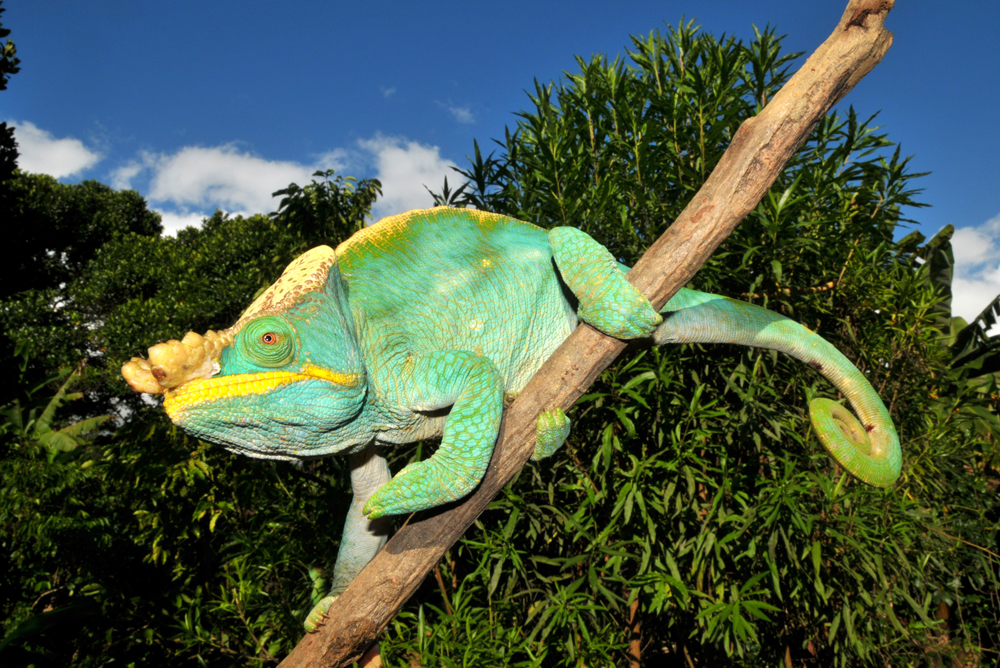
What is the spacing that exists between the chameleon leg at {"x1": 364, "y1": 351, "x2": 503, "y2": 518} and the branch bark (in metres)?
0.11

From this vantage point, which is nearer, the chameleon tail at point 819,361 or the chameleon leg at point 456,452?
the chameleon leg at point 456,452

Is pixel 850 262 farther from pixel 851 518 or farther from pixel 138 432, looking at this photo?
pixel 138 432

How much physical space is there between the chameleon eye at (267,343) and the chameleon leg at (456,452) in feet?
0.92

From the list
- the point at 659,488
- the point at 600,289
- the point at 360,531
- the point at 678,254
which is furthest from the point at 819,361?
the point at 360,531

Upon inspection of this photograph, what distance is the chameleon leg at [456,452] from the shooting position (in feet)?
3.33

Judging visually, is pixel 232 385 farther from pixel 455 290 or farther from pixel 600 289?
pixel 600 289

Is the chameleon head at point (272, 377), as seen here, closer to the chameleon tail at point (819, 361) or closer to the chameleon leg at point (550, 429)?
the chameleon leg at point (550, 429)

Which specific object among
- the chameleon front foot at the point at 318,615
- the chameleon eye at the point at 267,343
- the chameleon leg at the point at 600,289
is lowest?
the chameleon front foot at the point at 318,615

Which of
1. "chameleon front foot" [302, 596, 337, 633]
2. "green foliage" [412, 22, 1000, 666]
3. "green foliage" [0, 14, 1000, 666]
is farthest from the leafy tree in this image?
"chameleon front foot" [302, 596, 337, 633]

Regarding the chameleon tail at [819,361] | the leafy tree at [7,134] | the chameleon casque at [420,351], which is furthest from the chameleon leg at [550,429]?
the leafy tree at [7,134]

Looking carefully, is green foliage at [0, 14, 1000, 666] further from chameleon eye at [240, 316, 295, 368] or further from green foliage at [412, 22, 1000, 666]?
chameleon eye at [240, 316, 295, 368]

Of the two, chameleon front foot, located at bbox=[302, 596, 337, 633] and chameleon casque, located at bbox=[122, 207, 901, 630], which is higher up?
chameleon casque, located at bbox=[122, 207, 901, 630]

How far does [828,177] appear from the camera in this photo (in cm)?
237

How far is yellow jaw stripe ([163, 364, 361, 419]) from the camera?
93 cm
